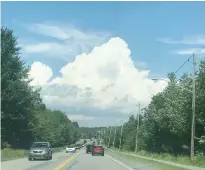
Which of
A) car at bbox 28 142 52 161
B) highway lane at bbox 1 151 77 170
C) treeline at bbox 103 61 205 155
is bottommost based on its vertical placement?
highway lane at bbox 1 151 77 170

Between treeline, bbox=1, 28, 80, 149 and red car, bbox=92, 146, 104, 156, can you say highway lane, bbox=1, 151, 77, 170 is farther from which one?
red car, bbox=92, 146, 104, 156

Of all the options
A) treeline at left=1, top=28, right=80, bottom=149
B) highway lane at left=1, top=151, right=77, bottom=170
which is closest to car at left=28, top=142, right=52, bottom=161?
highway lane at left=1, top=151, right=77, bottom=170

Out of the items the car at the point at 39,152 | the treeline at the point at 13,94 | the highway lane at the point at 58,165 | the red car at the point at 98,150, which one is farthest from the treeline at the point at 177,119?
the treeline at the point at 13,94

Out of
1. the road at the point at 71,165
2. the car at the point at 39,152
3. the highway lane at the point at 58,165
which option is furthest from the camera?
the car at the point at 39,152

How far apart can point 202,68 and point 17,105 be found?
28.3 meters

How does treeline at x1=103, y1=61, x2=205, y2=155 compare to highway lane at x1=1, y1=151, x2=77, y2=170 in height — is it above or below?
above

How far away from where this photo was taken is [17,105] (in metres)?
67.2

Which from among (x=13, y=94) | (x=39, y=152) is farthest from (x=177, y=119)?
(x=13, y=94)

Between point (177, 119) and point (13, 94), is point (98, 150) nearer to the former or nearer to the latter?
point (13, 94)

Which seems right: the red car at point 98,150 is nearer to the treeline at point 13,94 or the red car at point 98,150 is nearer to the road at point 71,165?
the treeline at point 13,94

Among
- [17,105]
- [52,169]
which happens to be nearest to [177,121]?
[17,105]

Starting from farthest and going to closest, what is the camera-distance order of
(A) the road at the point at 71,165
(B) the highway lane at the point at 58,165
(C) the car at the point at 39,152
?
1. (C) the car at the point at 39,152
2. (A) the road at the point at 71,165
3. (B) the highway lane at the point at 58,165

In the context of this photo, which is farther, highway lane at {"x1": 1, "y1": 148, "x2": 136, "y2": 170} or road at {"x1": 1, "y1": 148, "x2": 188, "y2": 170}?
road at {"x1": 1, "y1": 148, "x2": 188, "y2": 170}

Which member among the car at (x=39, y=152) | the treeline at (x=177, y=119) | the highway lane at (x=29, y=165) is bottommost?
the highway lane at (x=29, y=165)
